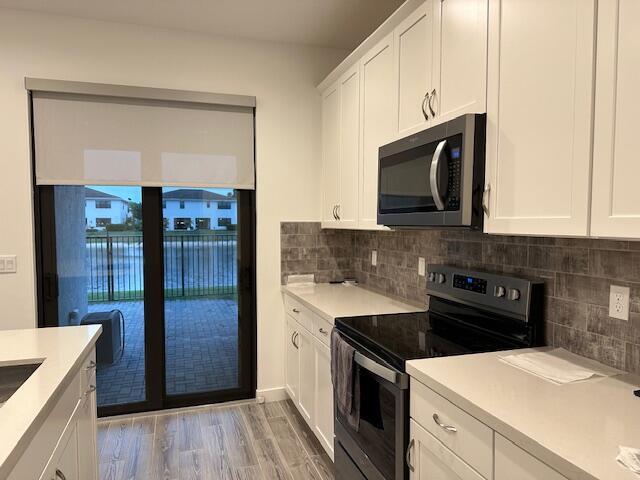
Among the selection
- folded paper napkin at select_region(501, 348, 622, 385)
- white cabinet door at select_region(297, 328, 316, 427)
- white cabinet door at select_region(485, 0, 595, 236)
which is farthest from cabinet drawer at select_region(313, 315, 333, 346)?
white cabinet door at select_region(485, 0, 595, 236)

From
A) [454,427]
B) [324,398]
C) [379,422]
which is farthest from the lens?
[324,398]

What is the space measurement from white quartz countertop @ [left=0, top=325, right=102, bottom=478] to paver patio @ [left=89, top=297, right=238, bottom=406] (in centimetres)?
127

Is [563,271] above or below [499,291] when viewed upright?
above

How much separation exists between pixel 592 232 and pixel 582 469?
60 centimetres

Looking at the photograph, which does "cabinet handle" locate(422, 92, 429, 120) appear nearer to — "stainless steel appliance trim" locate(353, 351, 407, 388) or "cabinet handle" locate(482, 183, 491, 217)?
"cabinet handle" locate(482, 183, 491, 217)

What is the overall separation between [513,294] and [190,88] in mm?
2519

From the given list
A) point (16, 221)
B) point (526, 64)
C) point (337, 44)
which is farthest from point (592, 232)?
point (16, 221)

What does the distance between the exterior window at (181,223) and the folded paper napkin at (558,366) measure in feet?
7.83

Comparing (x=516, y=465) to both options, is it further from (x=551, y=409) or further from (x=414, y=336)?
(x=414, y=336)

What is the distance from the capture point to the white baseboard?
10.9 ft

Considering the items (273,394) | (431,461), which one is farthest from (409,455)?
(273,394)

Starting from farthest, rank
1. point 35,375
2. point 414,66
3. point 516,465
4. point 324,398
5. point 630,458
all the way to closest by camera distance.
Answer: point 324,398
point 414,66
point 35,375
point 516,465
point 630,458

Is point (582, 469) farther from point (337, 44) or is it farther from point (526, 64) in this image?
point (337, 44)

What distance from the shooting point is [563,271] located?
5.27ft
